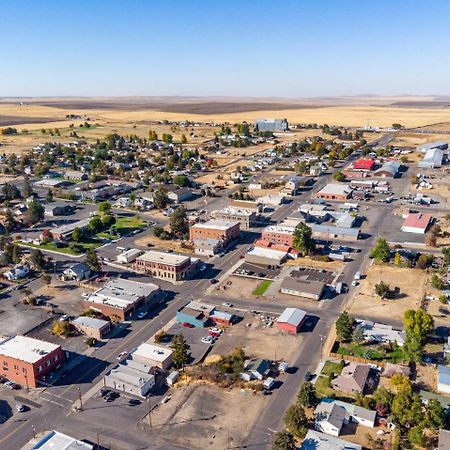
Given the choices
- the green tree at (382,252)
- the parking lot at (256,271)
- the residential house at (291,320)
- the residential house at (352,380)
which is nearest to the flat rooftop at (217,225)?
the parking lot at (256,271)

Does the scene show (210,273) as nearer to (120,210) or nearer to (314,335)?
Result: (314,335)

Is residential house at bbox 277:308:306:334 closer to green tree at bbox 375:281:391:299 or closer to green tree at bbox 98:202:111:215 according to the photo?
green tree at bbox 375:281:391:299

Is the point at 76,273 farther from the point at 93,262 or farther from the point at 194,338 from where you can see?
the point at 194,338

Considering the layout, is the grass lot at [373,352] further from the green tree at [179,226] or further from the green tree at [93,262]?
the green tree at [179,226]

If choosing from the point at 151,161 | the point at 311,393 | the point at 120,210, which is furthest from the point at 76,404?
the point at 151,161

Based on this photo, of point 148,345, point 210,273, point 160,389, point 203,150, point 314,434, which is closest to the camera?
point 314,434

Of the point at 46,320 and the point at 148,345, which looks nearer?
the point at 148,345

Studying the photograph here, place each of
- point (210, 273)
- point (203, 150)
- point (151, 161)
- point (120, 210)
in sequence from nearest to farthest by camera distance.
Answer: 1. point (210, 273)
2. point (120, 210)
3. point (151, 161)
4. point (203, 150)
